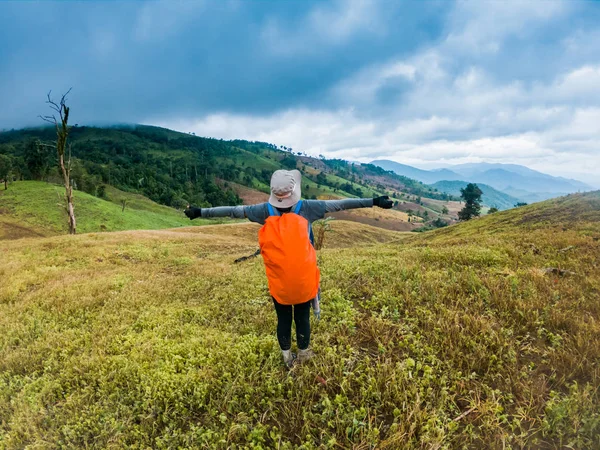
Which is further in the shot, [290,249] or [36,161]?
[36,161]

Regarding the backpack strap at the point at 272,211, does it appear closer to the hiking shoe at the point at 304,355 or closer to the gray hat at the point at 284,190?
the gray hat at the point at 284,190

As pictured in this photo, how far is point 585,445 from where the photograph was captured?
3.34 meters

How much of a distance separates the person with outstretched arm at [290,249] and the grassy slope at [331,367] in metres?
0.84

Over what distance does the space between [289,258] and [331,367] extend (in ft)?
6.47

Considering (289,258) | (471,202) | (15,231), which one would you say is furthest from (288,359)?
(471,202)

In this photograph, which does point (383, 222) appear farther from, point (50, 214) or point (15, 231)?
point (15, 231)

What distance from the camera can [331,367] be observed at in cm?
479

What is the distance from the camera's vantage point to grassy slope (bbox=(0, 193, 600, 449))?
12.4 ft

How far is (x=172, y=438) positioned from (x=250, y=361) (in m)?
1.58

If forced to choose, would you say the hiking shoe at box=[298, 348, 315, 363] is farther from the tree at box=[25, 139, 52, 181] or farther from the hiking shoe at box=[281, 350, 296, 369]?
the tree at box=[25, 139, 52, 181]

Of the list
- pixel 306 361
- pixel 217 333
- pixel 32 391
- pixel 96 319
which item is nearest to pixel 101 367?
pixel 32 391


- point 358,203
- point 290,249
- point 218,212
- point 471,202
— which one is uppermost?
point 358,203

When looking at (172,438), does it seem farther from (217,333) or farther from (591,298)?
(591,298)

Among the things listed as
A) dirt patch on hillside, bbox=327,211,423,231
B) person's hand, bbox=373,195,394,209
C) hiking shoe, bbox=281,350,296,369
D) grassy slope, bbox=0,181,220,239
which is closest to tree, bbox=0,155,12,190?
grassy slope, bbox=0,181,220,239
